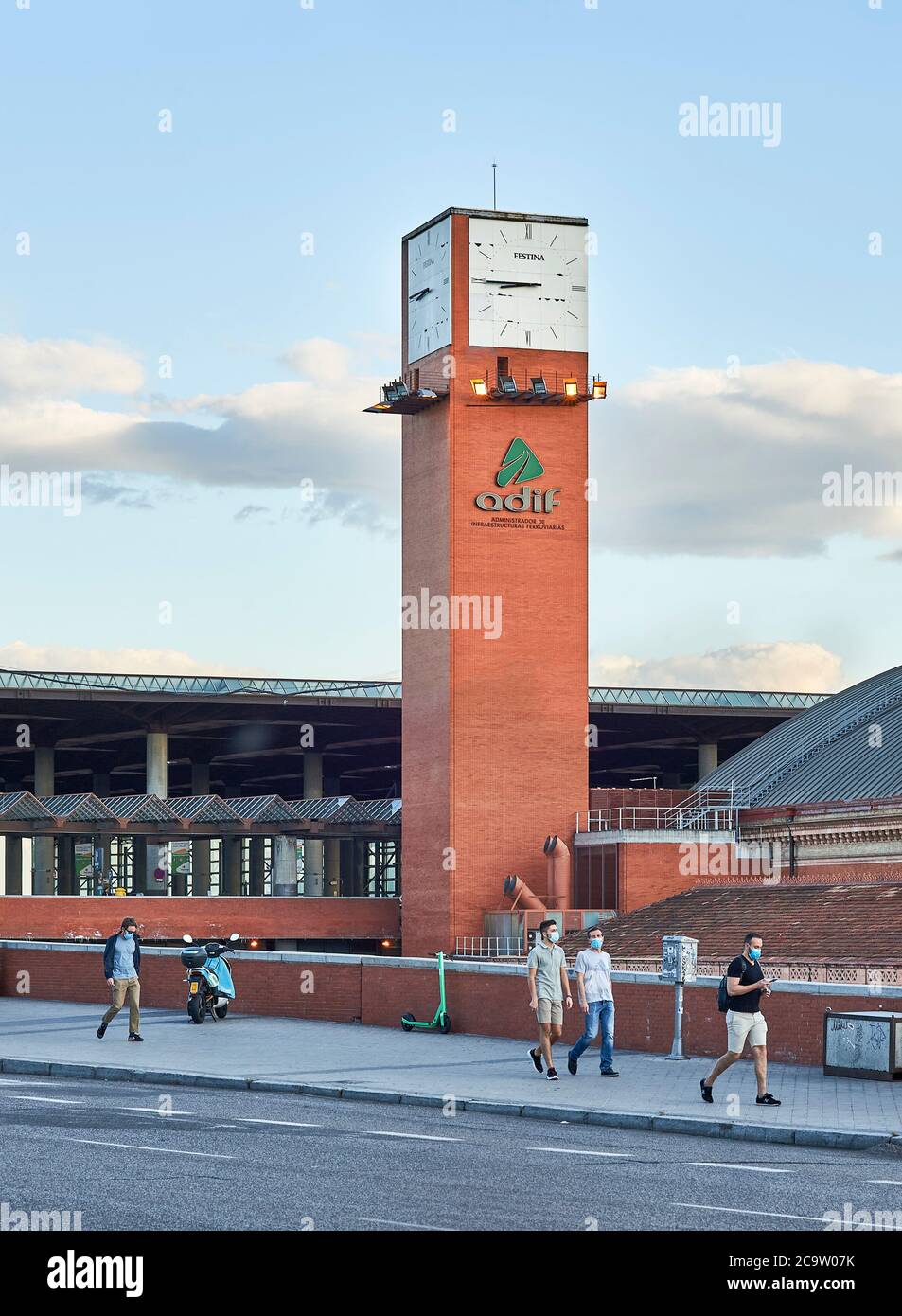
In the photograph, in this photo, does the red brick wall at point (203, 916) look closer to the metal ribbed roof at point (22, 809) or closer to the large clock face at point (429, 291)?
the metal ribbed roof at point (22, 809)

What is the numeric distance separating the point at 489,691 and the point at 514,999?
1140 inches

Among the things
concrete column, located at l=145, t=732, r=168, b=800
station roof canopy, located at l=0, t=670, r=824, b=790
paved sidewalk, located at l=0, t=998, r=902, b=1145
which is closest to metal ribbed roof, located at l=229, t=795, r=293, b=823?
station roof canopy, located at l=0, t=670, r=824, b=790

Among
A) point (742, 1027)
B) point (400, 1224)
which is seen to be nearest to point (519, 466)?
point (742, 1027)

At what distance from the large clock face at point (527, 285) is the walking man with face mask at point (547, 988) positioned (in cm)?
3641

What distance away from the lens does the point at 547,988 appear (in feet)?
73.6

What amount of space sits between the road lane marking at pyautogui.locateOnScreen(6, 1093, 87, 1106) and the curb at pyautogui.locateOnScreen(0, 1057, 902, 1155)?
2138mm

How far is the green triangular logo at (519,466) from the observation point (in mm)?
57000

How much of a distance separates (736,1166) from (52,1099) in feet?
27.4

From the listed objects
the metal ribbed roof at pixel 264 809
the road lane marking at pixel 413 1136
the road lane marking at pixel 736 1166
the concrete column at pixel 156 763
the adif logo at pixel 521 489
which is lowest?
the road lane marking at pixel 413 1136

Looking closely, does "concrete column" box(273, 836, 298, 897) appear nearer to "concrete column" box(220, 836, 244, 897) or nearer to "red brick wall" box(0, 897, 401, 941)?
"concrete column" box(220, 836, 244, 897)

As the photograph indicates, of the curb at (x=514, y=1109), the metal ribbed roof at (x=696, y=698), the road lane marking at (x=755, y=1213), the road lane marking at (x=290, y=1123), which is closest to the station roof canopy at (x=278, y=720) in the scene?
the metal ribbed roof at (x=696, y=698)

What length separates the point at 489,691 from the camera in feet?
187

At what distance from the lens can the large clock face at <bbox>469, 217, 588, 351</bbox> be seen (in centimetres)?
5659
